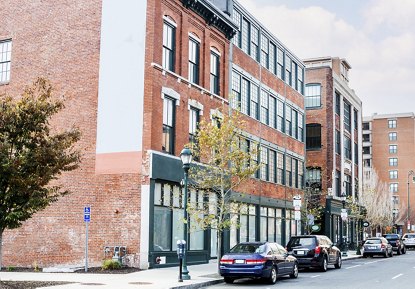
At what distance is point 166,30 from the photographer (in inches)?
1101

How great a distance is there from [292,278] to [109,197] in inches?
329

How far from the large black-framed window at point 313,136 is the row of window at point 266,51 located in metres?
8.41

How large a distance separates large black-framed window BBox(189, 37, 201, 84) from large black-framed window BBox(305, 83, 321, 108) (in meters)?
27.6

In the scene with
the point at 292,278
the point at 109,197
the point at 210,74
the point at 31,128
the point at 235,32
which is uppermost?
the point at 235,32

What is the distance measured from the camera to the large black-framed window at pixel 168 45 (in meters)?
27.8

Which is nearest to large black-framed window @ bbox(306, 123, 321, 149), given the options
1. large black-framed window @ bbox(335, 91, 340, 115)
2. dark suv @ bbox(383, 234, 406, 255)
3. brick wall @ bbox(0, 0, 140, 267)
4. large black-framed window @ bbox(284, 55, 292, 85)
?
large black-framed window @ bbox(335, 91, 340, 115)

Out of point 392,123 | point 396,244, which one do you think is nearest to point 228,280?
point 396,244

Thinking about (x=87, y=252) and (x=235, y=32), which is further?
(x=235, y=32)

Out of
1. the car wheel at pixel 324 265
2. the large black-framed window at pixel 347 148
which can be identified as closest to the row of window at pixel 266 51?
the large black-framed window at pixel 347 148

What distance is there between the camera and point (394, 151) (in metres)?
118

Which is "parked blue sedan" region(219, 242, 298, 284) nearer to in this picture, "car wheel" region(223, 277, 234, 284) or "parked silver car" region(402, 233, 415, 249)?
"car wheel" region(223, 277, 234, 284)

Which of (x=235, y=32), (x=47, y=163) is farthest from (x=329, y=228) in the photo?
(x=47, y=163)

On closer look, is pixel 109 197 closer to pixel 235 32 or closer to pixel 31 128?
pixel 31 128

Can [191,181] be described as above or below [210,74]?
below
